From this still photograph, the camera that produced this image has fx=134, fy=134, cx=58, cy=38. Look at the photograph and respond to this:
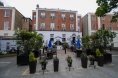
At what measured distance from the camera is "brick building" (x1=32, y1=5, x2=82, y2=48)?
1449 inches

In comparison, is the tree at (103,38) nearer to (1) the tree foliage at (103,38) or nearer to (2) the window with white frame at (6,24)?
(1) the tree foliage at (103,38)

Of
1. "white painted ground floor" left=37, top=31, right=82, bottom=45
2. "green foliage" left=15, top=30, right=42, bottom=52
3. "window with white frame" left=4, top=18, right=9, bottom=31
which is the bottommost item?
"green foliage" left=15, top=30, right=42, bottom=52

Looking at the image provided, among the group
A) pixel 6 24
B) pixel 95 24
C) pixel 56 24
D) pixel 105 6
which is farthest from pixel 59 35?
pixel 105 6

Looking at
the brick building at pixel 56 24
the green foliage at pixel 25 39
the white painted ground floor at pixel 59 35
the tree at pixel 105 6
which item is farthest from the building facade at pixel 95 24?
the green foliage at pixel 25 39

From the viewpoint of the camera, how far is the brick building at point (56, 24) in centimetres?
3681

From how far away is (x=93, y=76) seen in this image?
8.84m

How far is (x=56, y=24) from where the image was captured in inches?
1492

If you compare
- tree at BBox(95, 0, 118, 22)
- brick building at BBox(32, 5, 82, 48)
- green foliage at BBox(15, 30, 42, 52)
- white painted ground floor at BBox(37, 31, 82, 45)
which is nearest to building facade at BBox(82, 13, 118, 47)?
brick building at BBox(32, 5, 82, 48)

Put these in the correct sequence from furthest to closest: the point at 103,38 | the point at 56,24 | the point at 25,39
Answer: the point at 56,24
the point at 103,38
the point at 25,39

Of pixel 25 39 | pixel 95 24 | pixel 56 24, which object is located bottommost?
pixel 25 39

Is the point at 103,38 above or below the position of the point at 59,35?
below

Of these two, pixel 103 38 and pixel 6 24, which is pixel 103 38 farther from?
pixel 6 24

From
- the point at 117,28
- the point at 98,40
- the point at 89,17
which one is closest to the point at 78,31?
the point at 89,17

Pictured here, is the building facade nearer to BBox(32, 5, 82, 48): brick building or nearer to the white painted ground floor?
BBox(32, 5, 82, 48): brick building
